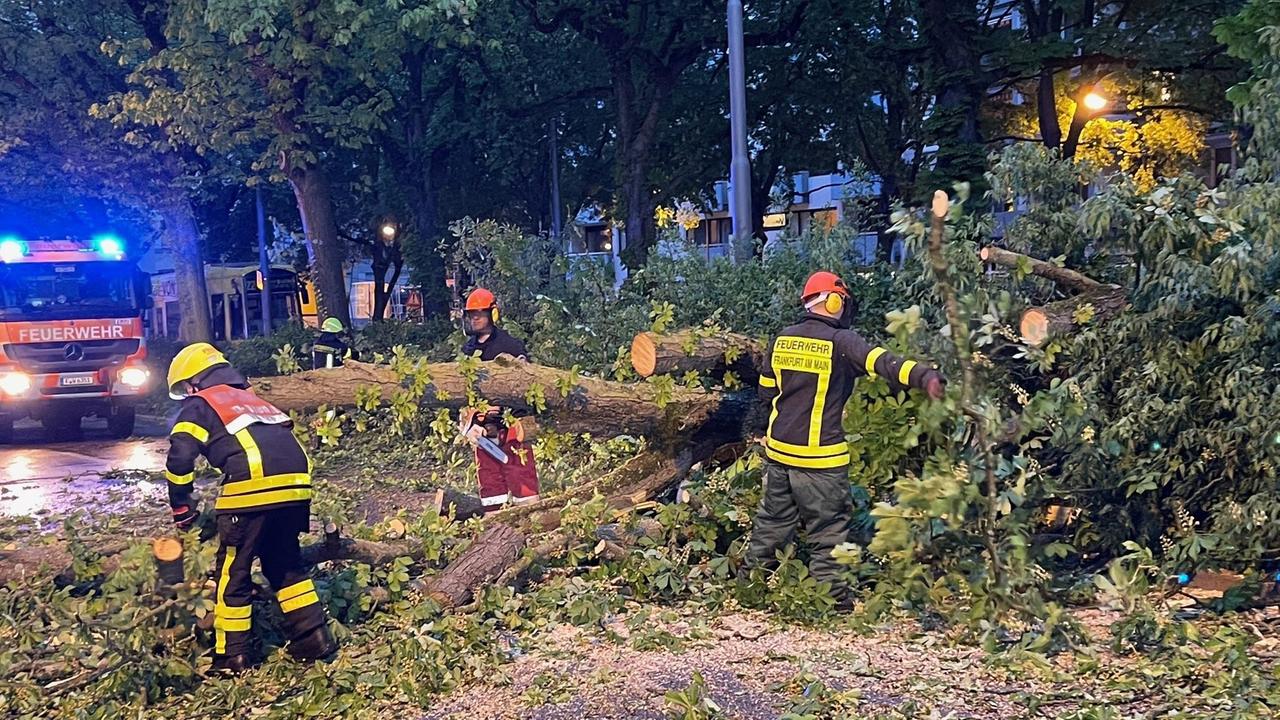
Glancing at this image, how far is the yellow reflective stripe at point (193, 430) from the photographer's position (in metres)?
4.82

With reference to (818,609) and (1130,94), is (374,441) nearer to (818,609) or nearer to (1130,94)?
(818,609)

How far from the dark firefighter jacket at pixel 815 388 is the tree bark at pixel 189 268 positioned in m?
17.2

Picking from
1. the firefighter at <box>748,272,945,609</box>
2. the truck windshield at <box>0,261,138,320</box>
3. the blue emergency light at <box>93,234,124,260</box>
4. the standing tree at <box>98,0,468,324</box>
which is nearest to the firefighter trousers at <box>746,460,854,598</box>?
the firefighter at <box>748,272,945,609</box>

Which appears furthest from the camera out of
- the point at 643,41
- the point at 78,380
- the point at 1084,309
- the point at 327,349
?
the point at 643,41

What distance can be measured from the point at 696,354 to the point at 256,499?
2611 mm

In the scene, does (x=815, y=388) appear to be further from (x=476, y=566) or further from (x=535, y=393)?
(x=476, y=566)

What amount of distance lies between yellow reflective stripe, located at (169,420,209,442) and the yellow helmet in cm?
24

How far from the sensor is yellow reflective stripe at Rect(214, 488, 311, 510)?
4.79 m

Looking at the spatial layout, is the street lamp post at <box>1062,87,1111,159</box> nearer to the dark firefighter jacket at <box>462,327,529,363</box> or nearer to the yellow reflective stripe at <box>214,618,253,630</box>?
the dark firefighter jacket at <box>462,327,529,363</box>

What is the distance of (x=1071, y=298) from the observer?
5.72 m

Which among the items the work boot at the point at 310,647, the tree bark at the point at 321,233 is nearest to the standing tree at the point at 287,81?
the tree bark at the point at 321,233

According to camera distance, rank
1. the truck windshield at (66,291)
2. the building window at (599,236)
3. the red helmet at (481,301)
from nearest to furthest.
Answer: the red helmet at (481,301) → the truck windshield at (66,291) → the building window at (599,236)

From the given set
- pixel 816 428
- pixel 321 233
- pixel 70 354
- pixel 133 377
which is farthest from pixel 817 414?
pixel 321 233

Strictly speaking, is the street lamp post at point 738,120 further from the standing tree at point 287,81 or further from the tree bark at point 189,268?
the tree bark at point 189,268
